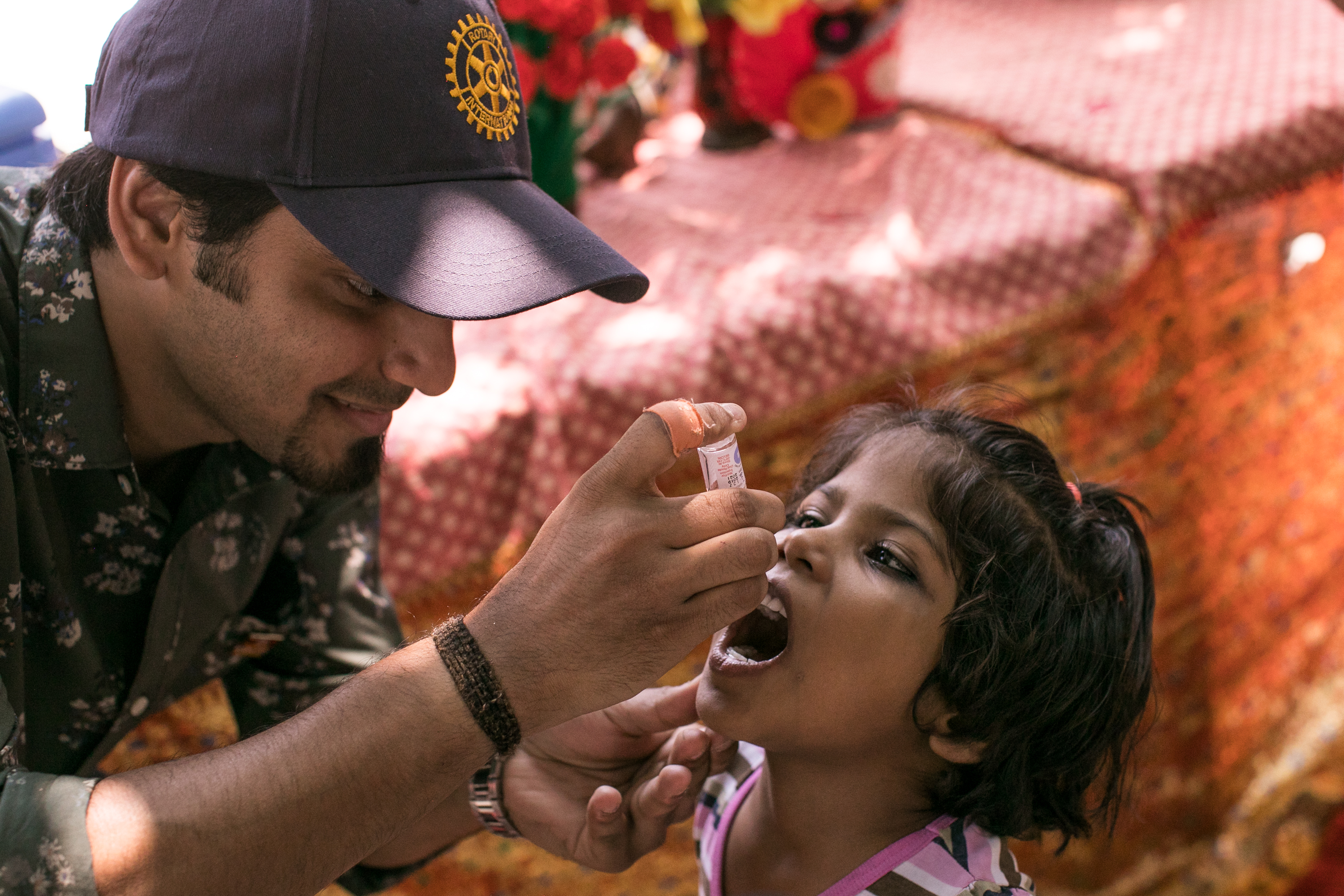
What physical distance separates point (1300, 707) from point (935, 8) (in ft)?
7.37

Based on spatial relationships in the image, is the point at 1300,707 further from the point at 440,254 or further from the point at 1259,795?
the point at 440,254

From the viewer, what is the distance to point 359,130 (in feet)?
3.50

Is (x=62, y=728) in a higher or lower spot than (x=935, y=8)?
lower

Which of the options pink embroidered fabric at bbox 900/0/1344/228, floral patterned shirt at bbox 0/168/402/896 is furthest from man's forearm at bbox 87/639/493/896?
pink embroidered fabric at bbox 900/0/1344/228

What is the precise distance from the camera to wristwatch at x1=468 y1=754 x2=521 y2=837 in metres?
1.23

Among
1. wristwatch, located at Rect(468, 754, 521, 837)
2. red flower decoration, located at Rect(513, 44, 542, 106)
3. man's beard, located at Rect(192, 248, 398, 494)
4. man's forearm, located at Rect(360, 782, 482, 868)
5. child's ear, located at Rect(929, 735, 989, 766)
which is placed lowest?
man's forearm, located at Rect(360, 782, 482, 868)

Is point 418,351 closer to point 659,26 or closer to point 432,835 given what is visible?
point 432,835

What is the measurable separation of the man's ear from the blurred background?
586 mm

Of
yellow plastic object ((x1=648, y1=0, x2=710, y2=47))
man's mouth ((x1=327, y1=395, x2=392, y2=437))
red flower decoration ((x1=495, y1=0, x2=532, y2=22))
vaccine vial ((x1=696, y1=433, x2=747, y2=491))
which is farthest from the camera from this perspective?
yellow plastic object ((x1=648, y1=0, x2=710, y2=47))

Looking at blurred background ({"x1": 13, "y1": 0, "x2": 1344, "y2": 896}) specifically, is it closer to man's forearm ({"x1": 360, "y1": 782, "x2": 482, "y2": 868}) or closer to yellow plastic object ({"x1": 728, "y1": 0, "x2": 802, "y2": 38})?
yellow plastic object ({"x1": 728, "y1": 0, "x2": 802, "y2": 38})

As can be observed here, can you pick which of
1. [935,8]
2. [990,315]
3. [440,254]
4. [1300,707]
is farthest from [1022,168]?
[440,254]

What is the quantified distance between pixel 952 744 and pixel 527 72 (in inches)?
58.9

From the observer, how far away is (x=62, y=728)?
4.27ft

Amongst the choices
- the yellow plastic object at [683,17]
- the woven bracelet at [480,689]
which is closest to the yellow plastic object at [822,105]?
the yellow plastic object at [683,17]
